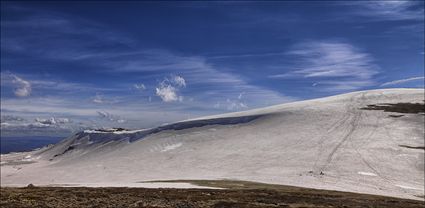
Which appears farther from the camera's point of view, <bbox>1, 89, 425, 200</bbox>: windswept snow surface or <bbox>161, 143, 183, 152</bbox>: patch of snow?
<bbox>161, 143, 183, 152</bbox>: patch of snow

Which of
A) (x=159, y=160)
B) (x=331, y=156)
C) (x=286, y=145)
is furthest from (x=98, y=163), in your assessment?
(x=331, y=156)

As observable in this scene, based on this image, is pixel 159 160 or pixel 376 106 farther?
pixel 376 106

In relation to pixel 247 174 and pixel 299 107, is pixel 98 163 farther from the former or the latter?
pixel 299 107

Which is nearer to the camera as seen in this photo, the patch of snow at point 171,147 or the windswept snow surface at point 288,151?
the windswept snow surface at point 288,151

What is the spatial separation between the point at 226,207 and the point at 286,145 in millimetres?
69715

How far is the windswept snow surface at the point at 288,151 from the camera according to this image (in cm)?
A: 7906

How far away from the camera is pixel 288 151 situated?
10044 cm

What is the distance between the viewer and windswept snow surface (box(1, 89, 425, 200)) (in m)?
79.1

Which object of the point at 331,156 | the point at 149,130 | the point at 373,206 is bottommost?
the point at 373,206

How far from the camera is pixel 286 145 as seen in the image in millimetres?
105438

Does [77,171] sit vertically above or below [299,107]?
below

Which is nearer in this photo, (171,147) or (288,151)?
(288,151)

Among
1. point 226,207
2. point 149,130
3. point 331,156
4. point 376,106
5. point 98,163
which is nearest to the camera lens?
point 226,207

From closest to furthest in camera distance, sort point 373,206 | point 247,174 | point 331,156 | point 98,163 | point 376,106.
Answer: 1. point 373,206
2. point 247,174
3. point 331,156
4. point 98,163
5. point 376,106
